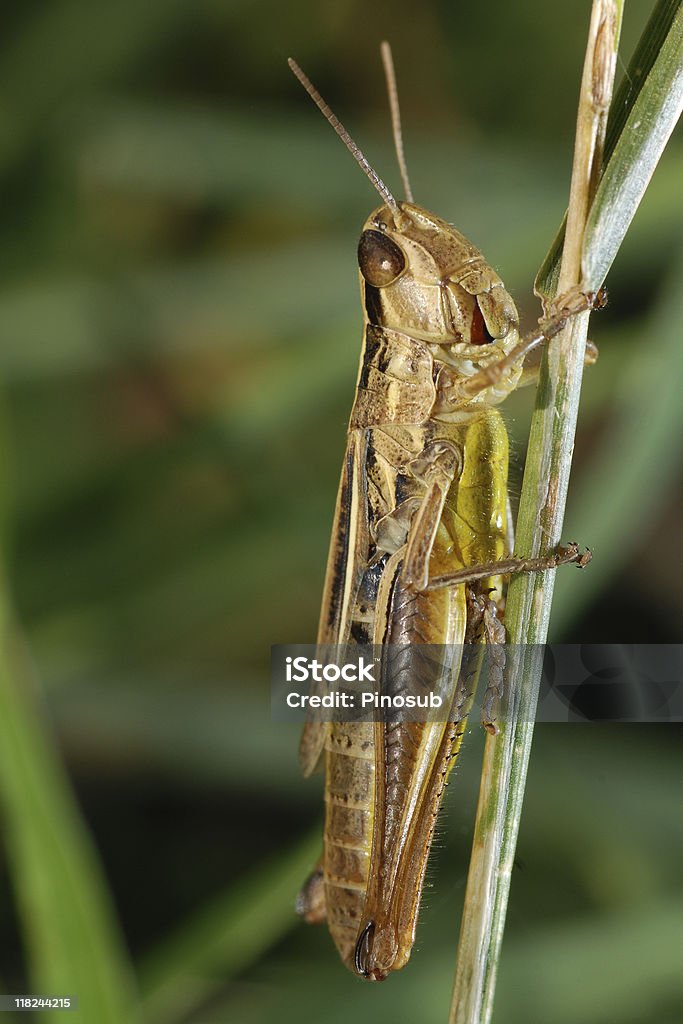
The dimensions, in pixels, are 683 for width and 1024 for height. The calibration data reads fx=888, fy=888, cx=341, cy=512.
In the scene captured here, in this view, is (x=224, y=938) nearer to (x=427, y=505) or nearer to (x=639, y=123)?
(x=427, y=505)

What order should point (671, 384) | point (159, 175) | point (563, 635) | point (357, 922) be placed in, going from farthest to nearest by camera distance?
point (159, 175)
point (563, 635)
point (671, 384)
point (357, 922)

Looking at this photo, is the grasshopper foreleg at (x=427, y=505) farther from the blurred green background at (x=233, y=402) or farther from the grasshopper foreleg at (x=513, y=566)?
the blurred green background at (x=233, y=402)

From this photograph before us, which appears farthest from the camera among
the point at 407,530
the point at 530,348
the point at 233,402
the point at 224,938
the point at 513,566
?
the point at 233,402

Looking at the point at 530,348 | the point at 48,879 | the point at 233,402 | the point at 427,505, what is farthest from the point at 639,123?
the point at 233,402

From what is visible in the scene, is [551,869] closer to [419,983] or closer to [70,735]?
[419,983]

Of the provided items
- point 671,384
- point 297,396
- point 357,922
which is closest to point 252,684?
point 297,396

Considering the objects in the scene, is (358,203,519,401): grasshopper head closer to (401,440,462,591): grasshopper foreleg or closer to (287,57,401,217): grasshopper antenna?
(287,57,401,217): grasshopper antenna

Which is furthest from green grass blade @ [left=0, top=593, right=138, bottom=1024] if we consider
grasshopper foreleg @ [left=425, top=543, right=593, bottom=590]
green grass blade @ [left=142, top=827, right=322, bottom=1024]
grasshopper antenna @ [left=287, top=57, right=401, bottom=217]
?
grasshopper antenna @ [left=287, top=57, right=401, bottom=217]
